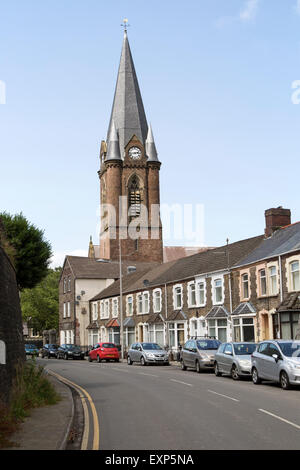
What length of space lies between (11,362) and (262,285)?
70.5 ft

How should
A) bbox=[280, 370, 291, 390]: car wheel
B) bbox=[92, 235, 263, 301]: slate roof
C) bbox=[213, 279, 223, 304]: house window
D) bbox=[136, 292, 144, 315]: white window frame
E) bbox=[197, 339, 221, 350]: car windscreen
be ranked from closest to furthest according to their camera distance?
bbox=[280, 370, 291, 390]: car wheel
bbox=[197, 339, 221, 350]: car windscreen
bbox=[213, 279, 223, 304]: house window
bbox=[92, 235, 263, 301]: slate roof
bbox=[136, 292, 144, 315]: white window frame

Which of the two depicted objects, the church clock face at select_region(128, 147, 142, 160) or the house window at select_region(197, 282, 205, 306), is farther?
the church clock face at select_region(128, 147, 142, 160)

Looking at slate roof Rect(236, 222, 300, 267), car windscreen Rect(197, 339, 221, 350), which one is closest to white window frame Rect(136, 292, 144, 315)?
slate roof Rect(236, 222, 300, 267)

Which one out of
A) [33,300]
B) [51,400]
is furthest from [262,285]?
[33,300]

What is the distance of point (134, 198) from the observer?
86.5 m

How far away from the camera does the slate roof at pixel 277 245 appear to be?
101 ft

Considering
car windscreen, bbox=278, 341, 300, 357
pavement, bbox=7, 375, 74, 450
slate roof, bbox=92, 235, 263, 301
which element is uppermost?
slate roof, bbox=92, 235, 263, 301

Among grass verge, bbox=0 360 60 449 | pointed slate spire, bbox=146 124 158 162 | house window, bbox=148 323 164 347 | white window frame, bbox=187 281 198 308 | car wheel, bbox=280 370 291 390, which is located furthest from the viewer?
pointed slate spire, bbox=146 124 158 162

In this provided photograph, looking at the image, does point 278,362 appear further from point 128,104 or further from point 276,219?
point 128,104

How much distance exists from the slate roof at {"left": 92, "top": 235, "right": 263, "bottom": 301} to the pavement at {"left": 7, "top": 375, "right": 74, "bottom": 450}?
23729 millimetres

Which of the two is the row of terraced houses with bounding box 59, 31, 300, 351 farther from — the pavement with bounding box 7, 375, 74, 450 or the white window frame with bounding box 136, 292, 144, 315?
the pavement with bounding box 7, 375, 74, 450

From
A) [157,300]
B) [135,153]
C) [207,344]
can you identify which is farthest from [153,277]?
[135,153]

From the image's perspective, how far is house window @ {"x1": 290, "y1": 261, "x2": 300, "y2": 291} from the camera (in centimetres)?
2895
